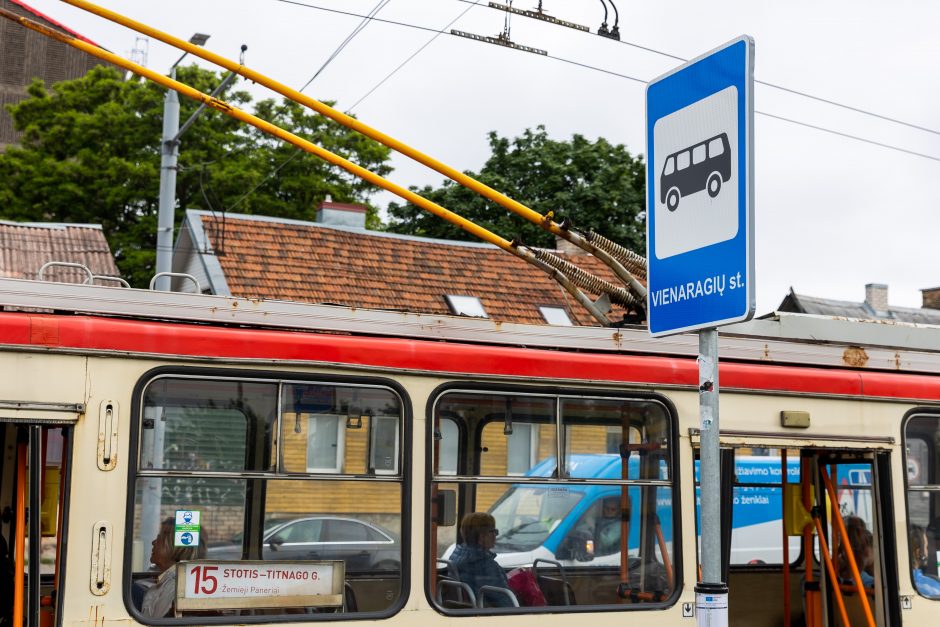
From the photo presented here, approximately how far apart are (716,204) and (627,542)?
2.86 meters

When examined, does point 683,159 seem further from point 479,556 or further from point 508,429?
point 479,556

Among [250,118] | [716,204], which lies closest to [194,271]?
[250,118]

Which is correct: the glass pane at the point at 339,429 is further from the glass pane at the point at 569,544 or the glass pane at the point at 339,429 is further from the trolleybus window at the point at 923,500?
the trolleybus window at the point at 923,500

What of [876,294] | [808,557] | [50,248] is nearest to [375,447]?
[808,557]

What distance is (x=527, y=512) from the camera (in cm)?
603

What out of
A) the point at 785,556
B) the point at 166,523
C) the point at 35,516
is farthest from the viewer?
the point at 785,556

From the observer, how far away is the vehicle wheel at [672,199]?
13.7ft

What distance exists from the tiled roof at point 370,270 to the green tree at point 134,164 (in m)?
10.6

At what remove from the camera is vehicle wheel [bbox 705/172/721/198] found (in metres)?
3.96

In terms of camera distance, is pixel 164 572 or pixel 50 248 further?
pixel 50 248

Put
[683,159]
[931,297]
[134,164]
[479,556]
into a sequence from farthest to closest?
1. [931,297]
2. [134,164]
3. [479,556]
4. [683,159]

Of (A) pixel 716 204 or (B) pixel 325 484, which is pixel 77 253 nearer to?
(B) pixel 325 484

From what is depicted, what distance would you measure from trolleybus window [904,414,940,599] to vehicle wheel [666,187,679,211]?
369 cm

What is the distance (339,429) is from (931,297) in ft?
164
